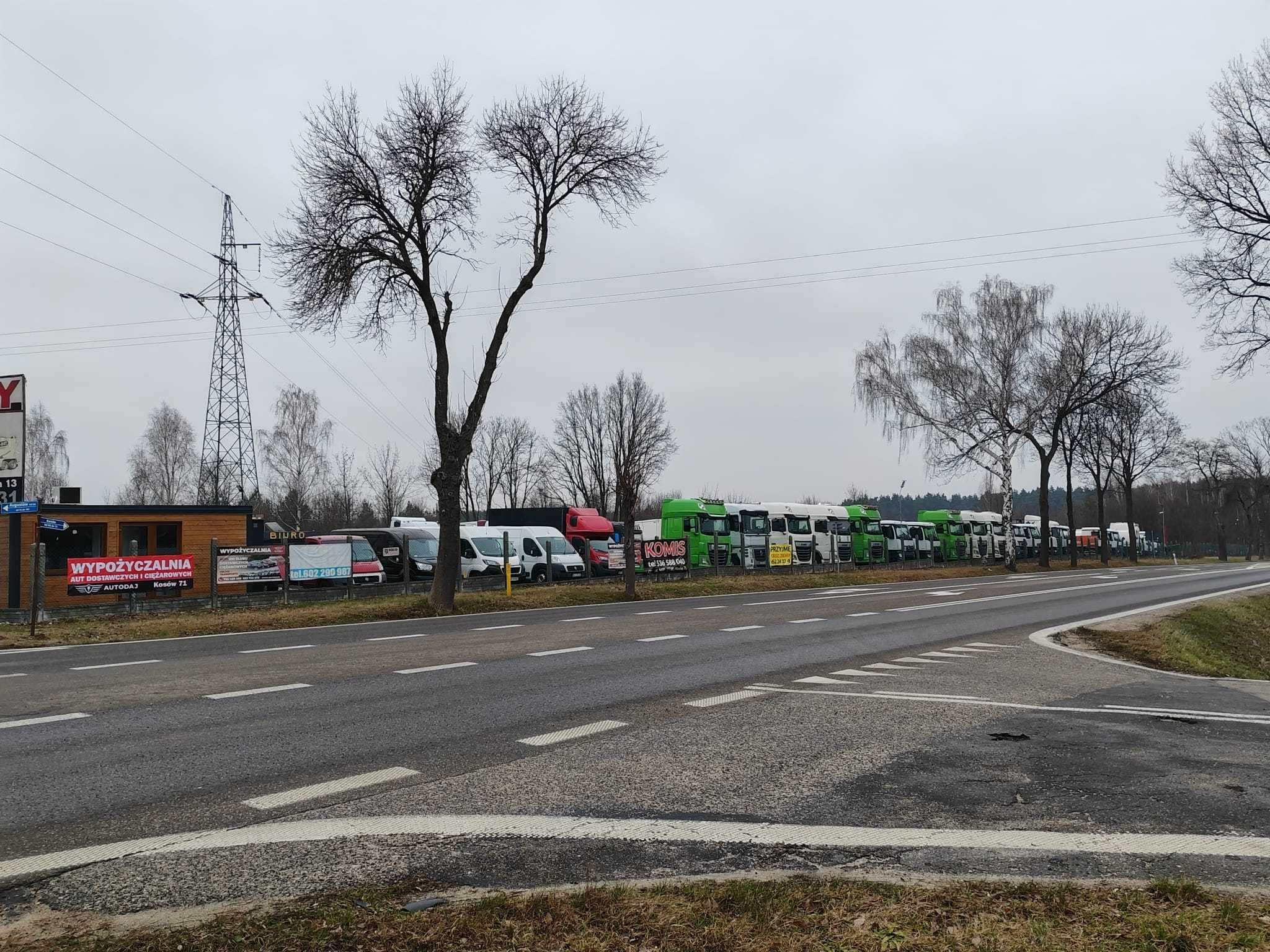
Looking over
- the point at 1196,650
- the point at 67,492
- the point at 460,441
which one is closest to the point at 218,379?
Answer: the point at 67,492

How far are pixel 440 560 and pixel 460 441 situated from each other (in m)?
2.94

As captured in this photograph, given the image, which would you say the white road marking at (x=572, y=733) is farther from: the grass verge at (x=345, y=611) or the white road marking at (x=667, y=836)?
the grass verge at (x=345, y=611)

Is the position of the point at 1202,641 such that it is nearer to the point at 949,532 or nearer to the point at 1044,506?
the point at 1044,506

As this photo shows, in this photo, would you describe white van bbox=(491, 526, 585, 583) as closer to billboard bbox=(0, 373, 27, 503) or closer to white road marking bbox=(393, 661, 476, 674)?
billboard bbox=(0, 373, 27, 503)

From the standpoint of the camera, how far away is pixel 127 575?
2098 centimetres

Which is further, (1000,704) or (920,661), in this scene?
(920,661)

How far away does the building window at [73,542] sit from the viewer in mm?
24531

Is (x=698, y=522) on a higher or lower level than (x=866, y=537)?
higher

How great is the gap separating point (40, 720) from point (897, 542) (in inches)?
→ 1808

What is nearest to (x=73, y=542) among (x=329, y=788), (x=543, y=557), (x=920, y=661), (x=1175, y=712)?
(x=543, y=557)

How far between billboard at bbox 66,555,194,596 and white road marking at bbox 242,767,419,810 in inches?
696

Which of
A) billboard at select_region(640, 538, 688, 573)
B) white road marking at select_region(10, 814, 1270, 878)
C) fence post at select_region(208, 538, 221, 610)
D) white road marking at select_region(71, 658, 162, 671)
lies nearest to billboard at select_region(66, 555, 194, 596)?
fence post at select_region(208, 538, 221, 610)

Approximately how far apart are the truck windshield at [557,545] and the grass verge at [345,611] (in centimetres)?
425

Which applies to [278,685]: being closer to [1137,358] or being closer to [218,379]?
[218,379]
